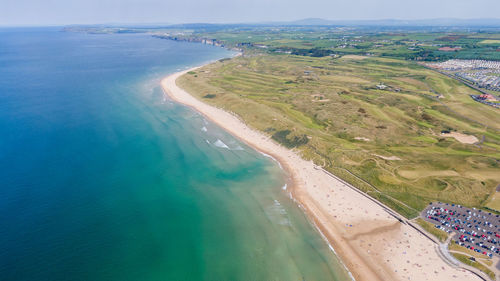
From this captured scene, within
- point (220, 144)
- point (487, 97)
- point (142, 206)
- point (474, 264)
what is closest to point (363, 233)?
point (474, 264)

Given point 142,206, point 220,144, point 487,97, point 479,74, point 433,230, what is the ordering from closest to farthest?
point 433,230 < point 142,206 < point 220,144 < point 487,97 < point 479,74

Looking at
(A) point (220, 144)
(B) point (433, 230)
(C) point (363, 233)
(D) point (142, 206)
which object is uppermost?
(A) point (220, 144)

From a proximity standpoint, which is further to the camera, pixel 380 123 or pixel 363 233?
pixel 380 123

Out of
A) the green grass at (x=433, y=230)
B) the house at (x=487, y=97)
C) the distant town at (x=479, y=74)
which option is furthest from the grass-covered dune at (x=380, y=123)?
the distant town at (x=479, y=74)

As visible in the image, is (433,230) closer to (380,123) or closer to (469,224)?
(469,224)

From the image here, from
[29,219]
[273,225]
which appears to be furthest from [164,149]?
[273,225]

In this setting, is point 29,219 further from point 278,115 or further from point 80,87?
point 80,87

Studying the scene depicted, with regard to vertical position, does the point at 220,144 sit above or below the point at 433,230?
above

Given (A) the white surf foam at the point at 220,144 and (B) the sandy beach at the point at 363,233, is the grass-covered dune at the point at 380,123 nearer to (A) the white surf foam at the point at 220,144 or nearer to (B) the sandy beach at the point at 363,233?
(B) the sandy beach at the point at 363,233
